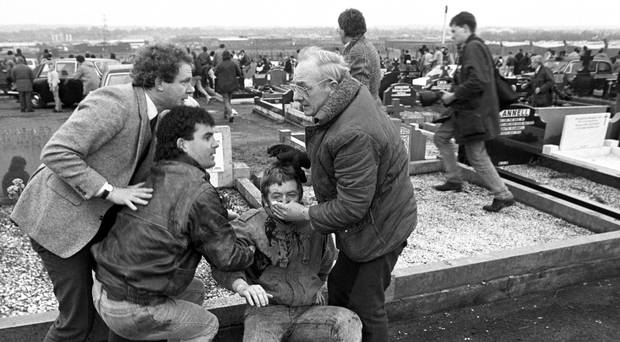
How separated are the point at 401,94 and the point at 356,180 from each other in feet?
42.8

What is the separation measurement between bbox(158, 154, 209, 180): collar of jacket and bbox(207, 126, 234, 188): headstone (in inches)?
163

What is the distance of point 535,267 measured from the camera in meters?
4.27

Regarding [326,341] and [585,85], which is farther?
[585,85]

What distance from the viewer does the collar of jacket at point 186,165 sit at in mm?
2377

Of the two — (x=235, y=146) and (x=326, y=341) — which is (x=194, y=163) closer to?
(x=326, y=341)

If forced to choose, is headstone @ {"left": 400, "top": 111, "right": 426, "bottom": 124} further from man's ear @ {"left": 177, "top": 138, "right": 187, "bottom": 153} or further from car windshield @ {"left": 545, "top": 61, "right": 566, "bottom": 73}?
car windshield @ {"left": 545, "top": 61, "right": 566, "bottom": 73}

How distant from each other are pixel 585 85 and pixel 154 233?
20438mm

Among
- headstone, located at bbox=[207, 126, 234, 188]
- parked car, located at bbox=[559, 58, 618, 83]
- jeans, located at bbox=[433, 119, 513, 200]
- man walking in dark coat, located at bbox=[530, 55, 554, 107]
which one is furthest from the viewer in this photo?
parked car, located at bbox=[559, 58, 618, 83]

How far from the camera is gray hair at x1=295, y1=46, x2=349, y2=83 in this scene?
250 centimetres

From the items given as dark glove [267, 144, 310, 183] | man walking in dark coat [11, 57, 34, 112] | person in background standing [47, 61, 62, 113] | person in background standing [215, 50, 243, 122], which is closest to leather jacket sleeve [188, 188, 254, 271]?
dark glove [267, 144, 310, 183]

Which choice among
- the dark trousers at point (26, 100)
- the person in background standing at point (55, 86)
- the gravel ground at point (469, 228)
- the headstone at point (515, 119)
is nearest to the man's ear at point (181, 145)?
the gravel ground at point (469, 228)

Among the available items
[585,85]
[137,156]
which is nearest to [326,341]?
[137,156]

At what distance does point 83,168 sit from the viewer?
231cm

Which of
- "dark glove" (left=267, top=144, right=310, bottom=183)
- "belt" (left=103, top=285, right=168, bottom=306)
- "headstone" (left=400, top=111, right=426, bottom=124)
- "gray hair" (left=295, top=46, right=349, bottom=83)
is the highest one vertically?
"gray hair" (left=295, top=46, right=349, bottom=83)
